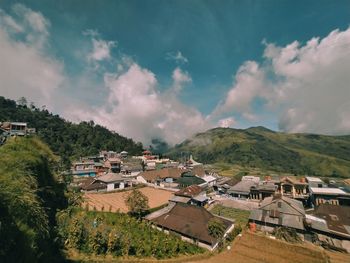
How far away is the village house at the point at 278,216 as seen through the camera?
3064 centimetres

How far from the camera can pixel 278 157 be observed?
600ft

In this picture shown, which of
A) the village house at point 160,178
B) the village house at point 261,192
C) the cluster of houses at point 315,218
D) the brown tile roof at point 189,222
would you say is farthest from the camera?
the village house at point 160,178

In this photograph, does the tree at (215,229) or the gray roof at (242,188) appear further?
the gray roof at (242,188)

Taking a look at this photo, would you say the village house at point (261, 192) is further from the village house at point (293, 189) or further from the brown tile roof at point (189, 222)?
the brown tile roof at point (189, 222)

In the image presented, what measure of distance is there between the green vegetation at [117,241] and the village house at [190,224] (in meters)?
1.15

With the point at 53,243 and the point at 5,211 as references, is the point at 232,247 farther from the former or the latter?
the point at 5,211

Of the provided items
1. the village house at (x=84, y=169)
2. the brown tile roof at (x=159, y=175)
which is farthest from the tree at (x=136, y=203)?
the village house at (x=84, y=169)

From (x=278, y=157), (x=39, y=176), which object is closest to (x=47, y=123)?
(x=39, y=176)

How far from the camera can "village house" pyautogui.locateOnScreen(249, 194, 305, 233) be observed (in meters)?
30.6

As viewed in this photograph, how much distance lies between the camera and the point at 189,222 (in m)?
29.5

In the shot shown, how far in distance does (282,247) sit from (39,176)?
3126 centimetres

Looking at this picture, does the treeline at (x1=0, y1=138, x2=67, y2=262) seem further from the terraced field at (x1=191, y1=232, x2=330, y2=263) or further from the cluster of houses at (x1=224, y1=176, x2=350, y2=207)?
the cluster of houses at (x1=224, y1=176, x2=350, y2=207)

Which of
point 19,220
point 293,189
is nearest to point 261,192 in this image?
point 293,189

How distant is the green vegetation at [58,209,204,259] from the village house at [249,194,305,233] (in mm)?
12943
